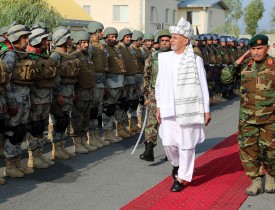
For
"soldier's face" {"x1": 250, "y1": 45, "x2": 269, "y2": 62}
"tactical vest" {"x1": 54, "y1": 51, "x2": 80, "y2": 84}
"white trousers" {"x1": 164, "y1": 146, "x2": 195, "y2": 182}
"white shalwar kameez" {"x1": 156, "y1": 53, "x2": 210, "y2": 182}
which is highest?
"soldier's face" {"x1": 250, "y1": 45, "x2": 269, "y2": 62}

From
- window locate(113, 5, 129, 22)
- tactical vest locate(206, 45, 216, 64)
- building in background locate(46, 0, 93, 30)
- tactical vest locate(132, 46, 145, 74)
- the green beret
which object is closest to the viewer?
the green beret

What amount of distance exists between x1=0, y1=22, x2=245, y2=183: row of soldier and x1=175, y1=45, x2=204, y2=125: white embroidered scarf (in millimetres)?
1640

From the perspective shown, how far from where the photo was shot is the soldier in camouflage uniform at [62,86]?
787 cm

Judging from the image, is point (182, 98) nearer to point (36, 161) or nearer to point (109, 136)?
point (36, 161)

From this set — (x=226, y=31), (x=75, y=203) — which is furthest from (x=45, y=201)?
(x=226, y=31)

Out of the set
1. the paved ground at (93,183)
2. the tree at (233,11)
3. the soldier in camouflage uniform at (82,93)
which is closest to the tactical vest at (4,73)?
the paved ground at (93,183)

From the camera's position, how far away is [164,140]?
6.52 meters

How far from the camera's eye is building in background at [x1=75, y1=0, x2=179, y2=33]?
135 feet

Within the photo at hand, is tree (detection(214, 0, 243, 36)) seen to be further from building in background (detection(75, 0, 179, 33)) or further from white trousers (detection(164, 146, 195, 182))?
white trousers (detection(164, 146, 195, 182))

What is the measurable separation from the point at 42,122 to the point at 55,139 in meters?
0.63

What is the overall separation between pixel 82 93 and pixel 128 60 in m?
2.13

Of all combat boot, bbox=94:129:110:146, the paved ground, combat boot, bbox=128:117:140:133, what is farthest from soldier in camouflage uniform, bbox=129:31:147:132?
the paved ground

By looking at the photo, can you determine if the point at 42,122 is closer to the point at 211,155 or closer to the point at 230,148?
the point at 211,155

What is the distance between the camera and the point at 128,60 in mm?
10523
